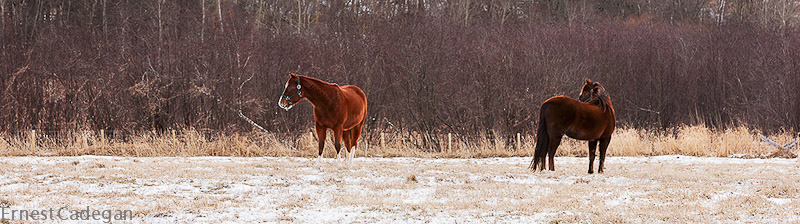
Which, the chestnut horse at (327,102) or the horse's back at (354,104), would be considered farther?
the horse's back at (354,104)


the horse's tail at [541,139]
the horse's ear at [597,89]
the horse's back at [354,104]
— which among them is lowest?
the horse's tail at [541,139]

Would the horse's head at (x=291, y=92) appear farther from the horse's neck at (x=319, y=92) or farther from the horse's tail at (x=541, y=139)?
the horse's tail at (x=541, y=139)

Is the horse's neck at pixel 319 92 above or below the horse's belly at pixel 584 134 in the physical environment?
above

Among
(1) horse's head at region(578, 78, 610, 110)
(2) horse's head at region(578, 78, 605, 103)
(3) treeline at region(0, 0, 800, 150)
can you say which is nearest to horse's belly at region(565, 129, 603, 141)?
(1) horse's head at region(578, 78, 610, 110)

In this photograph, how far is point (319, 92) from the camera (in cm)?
1262

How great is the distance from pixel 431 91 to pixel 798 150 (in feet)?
32.6

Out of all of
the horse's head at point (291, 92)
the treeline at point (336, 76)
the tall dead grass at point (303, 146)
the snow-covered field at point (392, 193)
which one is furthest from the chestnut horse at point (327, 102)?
the treeline at point (336, 76)

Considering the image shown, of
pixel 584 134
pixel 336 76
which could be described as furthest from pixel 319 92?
pixel 336 76

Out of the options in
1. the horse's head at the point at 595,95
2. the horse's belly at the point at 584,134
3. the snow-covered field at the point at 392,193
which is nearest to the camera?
the snow-covered field at the point at 392,193

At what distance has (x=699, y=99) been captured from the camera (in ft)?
109

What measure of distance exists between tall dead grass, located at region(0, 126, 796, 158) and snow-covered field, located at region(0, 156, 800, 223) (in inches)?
180

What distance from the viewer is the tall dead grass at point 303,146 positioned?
18.8 m

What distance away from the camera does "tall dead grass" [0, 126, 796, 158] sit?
1875cm

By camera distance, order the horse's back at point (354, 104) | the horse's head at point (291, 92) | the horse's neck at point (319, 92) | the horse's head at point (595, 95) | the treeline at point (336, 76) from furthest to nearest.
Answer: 1. the treeline at point (336, 76)
2. the horse's back at point (354, 104)
3. the horse's neck at point (319, 92)
4. the horse's head at point (595, 95)
5. the horse's head at point (291, 92)
